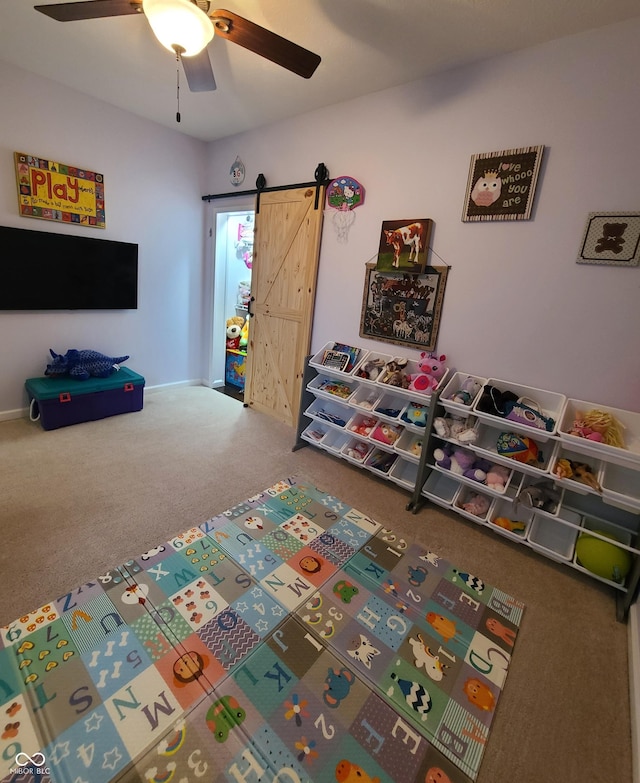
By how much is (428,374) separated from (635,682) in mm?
1729

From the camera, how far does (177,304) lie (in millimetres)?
4160

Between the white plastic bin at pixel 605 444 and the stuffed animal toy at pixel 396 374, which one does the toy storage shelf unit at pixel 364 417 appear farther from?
the white plastic bin at pixel 605 444

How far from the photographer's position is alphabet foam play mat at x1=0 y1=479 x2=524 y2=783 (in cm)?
115

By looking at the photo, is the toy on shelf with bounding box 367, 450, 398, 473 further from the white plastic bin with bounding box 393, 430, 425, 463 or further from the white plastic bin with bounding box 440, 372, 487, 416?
the white plastic bin with bounding box 440, 372, 487, 416

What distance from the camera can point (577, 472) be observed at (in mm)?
1952

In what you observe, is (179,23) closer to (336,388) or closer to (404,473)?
(336,388)

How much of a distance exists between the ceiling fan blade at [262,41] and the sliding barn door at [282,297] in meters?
1.37

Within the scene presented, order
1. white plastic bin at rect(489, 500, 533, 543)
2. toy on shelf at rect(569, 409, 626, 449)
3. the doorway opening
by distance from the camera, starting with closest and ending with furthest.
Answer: toy on shelf at rect(569, 409, 626, 449)
white plastic bin at rect(489, 500, 533, 543)
the doorway opening

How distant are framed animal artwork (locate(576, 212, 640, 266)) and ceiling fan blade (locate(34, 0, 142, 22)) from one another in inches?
92.4

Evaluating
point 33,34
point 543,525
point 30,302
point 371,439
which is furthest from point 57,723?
point 33,34

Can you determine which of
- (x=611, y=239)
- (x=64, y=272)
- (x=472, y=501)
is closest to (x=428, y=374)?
(x=472, y=501)

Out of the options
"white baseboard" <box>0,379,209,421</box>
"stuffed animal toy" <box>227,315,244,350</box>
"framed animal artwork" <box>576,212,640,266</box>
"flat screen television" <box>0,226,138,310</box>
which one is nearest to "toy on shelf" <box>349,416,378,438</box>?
"framed animal artwork" <box>576,212,640,266</box>

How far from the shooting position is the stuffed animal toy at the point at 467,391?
2.30 metres

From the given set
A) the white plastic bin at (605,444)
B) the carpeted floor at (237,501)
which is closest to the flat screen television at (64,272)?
the carpeted floor at (237,501)
